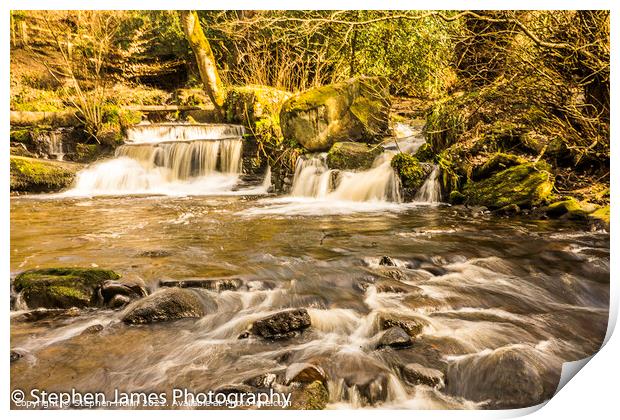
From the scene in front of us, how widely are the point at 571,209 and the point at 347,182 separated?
200 cm

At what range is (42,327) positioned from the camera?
9.13 ft

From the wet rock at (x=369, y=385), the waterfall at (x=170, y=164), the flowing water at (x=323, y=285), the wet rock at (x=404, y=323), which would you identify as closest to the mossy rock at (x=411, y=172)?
the flowing water at (x=323, y=285)

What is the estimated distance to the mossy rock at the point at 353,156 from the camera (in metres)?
4.68

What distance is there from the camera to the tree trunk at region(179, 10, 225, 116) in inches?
148

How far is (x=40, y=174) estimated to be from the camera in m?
3.88

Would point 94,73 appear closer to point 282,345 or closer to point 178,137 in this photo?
point 178,137

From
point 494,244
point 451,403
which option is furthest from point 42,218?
point 494,244

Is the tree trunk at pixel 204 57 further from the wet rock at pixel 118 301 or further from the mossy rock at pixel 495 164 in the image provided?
the mossy rock at pixel 495 164

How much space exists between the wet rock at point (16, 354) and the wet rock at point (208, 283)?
2.80ft

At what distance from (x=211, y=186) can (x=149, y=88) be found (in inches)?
42.7

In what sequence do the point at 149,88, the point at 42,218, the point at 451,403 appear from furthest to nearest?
1. the point at 149,88
2. the point at 42,218
3. the point at 451,403

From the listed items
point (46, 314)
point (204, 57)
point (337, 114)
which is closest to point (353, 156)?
point (337, 114)

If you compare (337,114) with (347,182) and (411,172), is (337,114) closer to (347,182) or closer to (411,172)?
(347,182)

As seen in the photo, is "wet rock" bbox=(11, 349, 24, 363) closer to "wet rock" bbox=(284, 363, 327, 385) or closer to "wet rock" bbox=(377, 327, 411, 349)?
"wet rock" bbox=(284, 363, 327, 385)
